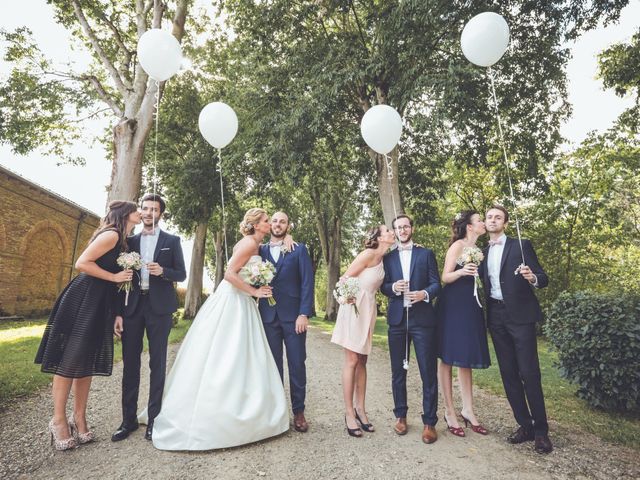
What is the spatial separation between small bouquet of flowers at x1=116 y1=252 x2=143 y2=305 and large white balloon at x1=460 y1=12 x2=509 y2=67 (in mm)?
5035

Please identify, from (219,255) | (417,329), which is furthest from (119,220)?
(219,255)

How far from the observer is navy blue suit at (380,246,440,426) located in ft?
13.4

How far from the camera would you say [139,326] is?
4.14 metres

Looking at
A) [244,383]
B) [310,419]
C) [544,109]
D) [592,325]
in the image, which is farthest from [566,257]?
[244,383]

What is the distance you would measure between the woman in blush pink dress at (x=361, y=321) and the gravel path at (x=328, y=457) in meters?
0.43

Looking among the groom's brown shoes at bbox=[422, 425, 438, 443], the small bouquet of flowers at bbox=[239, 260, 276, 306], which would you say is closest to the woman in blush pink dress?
the groom's brown shoes at bbox=[422, 425, 438, 443]

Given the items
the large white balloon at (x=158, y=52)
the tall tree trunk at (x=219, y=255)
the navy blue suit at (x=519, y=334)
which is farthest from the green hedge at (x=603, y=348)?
the tall tree trunk at (x=219, y=255)

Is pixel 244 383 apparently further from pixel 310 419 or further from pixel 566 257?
pixel 566 257

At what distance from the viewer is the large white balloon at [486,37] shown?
505 cm

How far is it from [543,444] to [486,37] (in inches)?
193

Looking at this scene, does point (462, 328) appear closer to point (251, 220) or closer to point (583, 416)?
point (583, 416)

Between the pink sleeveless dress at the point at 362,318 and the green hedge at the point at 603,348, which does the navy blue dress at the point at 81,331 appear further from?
the green hedge at the point at 603,348

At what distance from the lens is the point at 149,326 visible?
162 inches

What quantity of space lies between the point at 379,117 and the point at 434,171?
356 inches
